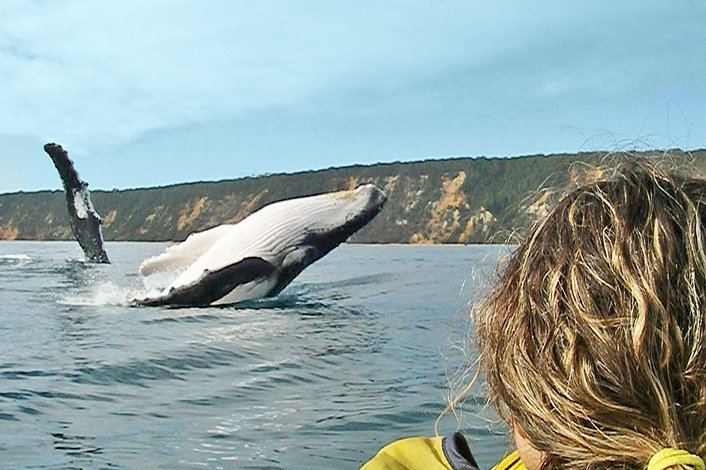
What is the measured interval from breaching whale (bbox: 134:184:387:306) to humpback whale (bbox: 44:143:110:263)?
19.1 ft

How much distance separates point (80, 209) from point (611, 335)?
15992mm

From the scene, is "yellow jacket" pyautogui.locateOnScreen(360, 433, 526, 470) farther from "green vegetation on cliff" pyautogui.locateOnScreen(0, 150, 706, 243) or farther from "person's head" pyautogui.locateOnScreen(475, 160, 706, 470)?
"green vegetation on cliff" pyautogui.locateOnScreen(0, 150, 706, 243)

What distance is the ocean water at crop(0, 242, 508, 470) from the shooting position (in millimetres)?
3637

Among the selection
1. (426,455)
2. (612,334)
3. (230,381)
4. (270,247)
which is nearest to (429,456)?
(426,455)

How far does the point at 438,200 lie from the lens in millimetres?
54000

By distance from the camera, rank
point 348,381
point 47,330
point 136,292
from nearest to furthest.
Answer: point 348,381 < point 47,330 < point 136,292

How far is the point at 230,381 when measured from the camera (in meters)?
5.18

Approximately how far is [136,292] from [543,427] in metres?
8.95

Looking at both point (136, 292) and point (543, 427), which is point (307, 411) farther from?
point (136, 292)

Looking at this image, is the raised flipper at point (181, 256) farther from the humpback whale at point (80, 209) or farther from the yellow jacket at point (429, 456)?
the yellow jacket at point (429, 456)

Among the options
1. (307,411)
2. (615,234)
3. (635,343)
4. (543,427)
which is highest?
(615,234)

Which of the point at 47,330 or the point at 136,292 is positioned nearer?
the point at 47,330

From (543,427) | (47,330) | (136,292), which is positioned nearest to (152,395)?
(47,330)

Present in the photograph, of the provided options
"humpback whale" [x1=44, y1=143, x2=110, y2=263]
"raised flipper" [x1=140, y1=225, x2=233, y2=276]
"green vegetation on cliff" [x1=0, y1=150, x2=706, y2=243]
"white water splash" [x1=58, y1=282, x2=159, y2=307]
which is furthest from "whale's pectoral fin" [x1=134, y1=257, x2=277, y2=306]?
"green vegetation on cliff" [x1=0, y1=150, x2=706, y2=243]
